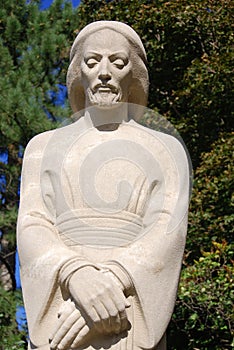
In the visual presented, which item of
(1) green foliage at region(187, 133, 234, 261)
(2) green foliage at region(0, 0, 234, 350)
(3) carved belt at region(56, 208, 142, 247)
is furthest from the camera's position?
(1) green foliage at region(187, 133, 234, 261)

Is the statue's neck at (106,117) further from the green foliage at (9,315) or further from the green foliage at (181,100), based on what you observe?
the green foliage at (9,315)

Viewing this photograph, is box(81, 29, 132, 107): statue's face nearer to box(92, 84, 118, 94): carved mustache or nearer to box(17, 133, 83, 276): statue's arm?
box(92, 84, 118, 94): carved mustache

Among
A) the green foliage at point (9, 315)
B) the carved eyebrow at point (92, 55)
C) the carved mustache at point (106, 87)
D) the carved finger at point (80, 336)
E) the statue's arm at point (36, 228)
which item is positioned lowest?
the green foliage at point (9, 315)

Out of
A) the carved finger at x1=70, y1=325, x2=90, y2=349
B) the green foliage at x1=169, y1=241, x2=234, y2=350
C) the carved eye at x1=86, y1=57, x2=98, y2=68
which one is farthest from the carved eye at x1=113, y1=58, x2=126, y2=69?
the green foliage at x1=169, y1=241, x2=234, y2=350

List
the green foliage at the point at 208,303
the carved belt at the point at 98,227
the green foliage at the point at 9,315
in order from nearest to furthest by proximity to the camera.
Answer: the carved belt at the point at 98,227 → the green foliage at the point at 208,303 → the green foliage at the point at 9,315

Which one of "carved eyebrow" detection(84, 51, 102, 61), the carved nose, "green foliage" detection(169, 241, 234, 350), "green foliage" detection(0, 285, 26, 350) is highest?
"carved eyebrow" detection(84, 51, 102, 61)

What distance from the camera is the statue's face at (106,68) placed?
414 cm

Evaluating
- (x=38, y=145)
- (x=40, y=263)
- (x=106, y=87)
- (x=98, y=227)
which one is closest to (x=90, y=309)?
(x=40, y=263)

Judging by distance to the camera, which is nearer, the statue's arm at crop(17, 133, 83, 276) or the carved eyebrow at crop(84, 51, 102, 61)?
the statue's arm at crop(17, 133, 83, 276)

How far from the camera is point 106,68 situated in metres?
4.12

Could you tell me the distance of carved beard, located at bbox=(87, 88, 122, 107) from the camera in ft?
13.7

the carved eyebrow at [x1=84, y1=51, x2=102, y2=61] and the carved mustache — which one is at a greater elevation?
the carved eyebrow at [x1=84, y1=51, x2=102, y2=61]

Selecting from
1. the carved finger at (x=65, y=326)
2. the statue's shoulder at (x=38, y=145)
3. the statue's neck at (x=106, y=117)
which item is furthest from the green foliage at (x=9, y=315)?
the carved finger at (x=65, y=326)

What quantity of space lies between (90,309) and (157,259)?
493 millimetres
